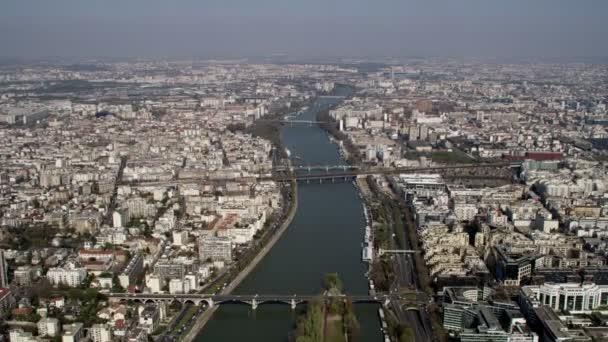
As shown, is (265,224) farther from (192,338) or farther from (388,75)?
(388,75)

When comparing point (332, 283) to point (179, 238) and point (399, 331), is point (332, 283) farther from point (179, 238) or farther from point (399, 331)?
point (179, 238)

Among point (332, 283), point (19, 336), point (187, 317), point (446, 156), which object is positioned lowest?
point (187, 317)

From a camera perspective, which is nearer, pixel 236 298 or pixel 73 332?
pixel 73 332

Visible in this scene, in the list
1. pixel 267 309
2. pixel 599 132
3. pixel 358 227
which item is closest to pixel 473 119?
pixel 599 132

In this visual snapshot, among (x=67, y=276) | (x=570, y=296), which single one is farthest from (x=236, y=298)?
(x=570, y=296)

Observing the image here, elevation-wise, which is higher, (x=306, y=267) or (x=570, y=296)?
(x=570, y=296)

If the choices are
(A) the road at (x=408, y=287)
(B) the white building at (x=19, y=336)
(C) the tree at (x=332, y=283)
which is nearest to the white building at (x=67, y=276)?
(B) the white building at (x=19, y=336)
